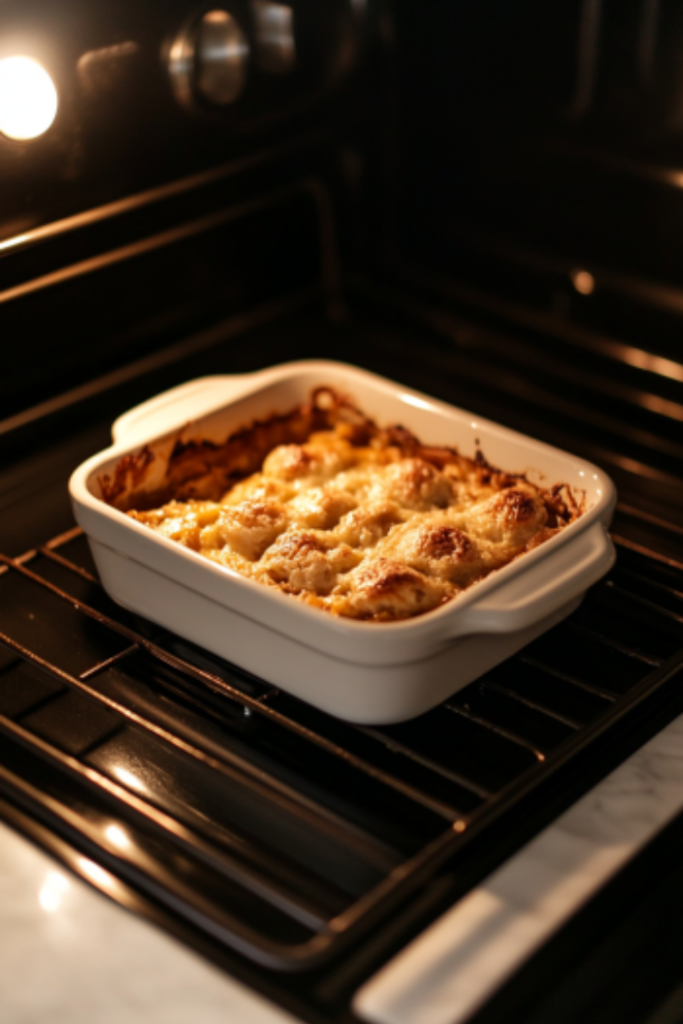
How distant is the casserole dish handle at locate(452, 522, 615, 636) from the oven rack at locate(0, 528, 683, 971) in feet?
0.23

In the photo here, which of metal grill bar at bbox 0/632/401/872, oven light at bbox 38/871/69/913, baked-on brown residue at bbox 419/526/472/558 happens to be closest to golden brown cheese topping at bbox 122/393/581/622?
baked-on brown residue at bbox 419/526/472/558

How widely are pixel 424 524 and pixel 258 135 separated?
57cm

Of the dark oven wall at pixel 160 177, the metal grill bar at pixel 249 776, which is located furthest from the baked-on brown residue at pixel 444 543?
the dark oven wall at pixel 160 177

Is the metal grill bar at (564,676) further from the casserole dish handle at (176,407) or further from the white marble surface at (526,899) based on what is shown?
the casserole dish handle at (176,407)

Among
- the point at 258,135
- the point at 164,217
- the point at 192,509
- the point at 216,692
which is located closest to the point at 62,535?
the point at 192,509

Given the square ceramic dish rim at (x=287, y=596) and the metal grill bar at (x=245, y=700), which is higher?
the square ceramic dish rim at (x=287, y=596)

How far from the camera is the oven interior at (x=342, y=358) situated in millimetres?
725

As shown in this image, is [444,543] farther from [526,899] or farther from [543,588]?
[526,899]

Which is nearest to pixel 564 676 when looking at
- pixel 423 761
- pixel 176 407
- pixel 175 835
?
pixel 423 761

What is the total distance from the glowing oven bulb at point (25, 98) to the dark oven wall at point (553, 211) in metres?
0.48

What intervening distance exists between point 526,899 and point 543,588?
219 mm

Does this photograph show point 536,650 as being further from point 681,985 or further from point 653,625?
point 681,985

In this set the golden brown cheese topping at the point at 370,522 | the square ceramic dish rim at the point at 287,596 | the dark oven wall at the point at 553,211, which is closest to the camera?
the square ceramic dish rim at the point at 287,596

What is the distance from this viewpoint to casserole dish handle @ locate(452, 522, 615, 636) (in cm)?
77
